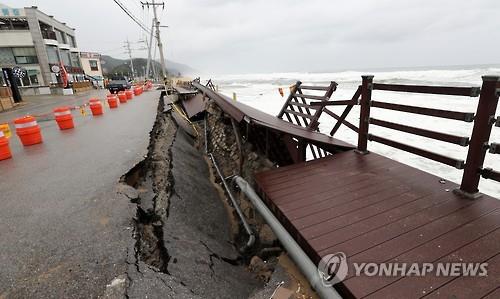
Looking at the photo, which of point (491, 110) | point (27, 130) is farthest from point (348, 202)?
point (27, 130)

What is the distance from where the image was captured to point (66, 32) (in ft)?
162

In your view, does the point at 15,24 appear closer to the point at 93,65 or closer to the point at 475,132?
the point at 93,65

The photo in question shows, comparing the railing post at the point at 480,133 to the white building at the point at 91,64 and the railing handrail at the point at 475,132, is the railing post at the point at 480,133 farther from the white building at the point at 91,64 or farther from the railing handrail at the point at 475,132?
the white building at the point at 91,64

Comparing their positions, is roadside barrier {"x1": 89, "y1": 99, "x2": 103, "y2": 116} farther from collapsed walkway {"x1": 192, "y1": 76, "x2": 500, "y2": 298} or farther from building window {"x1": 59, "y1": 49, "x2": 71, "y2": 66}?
building window {"x1": 59, "y1": 49, "x2": 71, "y2": 66}

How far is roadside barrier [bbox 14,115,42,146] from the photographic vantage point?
6.62 m

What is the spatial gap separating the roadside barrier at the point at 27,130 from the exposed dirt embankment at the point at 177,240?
3.59 m

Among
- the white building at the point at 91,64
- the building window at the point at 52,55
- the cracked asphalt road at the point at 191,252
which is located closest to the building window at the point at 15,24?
the building window at the point at 52,55

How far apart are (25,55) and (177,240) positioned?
153 ft

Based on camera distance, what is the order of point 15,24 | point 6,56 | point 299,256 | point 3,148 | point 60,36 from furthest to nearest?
1. point 60,36
2. point 15,24
3. point 6,56
4. point 3,148
5. point 299,256

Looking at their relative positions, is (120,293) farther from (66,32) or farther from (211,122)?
(66,32)

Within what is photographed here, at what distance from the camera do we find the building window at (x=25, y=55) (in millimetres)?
35844

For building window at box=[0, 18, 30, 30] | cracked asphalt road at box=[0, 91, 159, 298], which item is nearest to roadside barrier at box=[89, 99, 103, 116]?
cracked asphalt road at box=[0, 91, 159, 298]

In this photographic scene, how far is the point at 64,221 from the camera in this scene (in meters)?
3.13

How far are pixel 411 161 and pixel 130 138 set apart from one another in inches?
389
